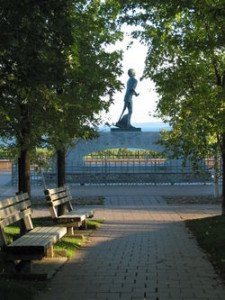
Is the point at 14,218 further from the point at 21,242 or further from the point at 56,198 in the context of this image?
the point at 56,198

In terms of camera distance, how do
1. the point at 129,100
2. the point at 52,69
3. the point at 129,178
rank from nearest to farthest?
the point at 52,69 → the point at 129,178 → the point at 129,100

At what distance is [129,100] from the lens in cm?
3112

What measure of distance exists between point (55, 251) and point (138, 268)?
1.71 m

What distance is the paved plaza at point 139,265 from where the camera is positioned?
6.55m

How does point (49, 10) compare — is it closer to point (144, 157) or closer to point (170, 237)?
point (170, 237)

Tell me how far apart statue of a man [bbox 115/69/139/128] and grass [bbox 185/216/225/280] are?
17.2 m

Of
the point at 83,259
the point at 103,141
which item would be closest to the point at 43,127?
the point at 83,259

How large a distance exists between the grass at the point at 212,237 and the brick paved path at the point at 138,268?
5.8 inches

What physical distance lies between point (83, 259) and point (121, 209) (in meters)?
8.19

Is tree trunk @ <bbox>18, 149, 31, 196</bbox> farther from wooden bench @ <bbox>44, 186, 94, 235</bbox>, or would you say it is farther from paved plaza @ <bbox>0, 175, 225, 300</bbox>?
paved plaza @ <bbox>0, 175, 225, 300</bbox>

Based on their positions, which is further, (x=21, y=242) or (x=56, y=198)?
(x=56, y=198)

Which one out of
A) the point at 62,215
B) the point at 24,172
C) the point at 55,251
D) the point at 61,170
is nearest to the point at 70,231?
the point at 62,215

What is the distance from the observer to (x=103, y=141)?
95.8 ft

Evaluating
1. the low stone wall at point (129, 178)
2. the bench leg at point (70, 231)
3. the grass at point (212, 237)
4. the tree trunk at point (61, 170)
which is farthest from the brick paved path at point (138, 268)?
the low stone wall at point (129, 178)
